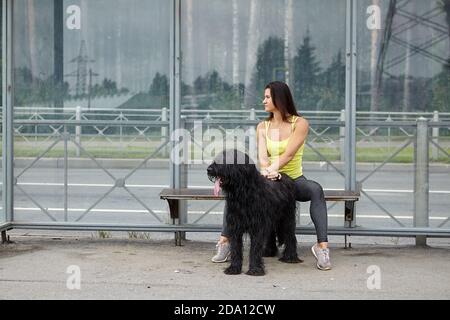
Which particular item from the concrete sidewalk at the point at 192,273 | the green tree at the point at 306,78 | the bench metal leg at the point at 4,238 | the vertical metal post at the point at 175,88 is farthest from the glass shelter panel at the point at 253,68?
the bench metal leg at the point at 4,238

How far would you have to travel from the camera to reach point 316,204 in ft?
23.5

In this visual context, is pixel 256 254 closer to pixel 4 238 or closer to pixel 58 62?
pixel 4 238

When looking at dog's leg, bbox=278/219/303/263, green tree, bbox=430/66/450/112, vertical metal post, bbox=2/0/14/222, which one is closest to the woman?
dog's leg, bbox=278/219/303/263

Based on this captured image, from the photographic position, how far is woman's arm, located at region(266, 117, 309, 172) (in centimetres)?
717

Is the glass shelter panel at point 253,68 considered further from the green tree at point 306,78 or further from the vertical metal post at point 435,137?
the vertical metal post at point 435,137

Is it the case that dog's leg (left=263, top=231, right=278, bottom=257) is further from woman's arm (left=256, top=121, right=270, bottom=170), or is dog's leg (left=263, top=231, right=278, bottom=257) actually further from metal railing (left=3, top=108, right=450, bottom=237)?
metal railing (left=3, top=108, right=450, bottom=237)

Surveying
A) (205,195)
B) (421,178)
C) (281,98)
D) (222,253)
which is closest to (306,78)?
(281,98)

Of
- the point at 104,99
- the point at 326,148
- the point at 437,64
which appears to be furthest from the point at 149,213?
the point at 437,64

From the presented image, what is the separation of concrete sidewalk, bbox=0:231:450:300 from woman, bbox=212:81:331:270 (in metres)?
0.32

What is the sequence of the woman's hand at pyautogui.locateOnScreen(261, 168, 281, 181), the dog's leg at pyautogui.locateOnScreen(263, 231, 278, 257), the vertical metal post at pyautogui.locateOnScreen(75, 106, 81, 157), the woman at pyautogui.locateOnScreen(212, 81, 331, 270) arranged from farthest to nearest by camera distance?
the vertical metal post at pyautogui.locateOnScreen(75, 106, 81, 157)
the dog's leg at pyautogui.locateOnScreen(263, 231, 278, 257)
the woman at pyautogui.locateOnScreen(212, 81, 331, 270)
the woman's hand at pyautogui.locateOnScreen(261, 168, 281, 181)

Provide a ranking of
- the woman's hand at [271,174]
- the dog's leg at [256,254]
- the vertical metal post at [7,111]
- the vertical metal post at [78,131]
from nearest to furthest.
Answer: the dog's leg at [256,254], the woman's hand at [271,174], the vertical metal post at [7,111], the vertical metal post at [78,131]

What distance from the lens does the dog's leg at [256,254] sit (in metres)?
6.74

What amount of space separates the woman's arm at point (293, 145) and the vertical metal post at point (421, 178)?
1.50 meters

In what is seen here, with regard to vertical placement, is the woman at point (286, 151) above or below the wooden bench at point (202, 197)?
above
